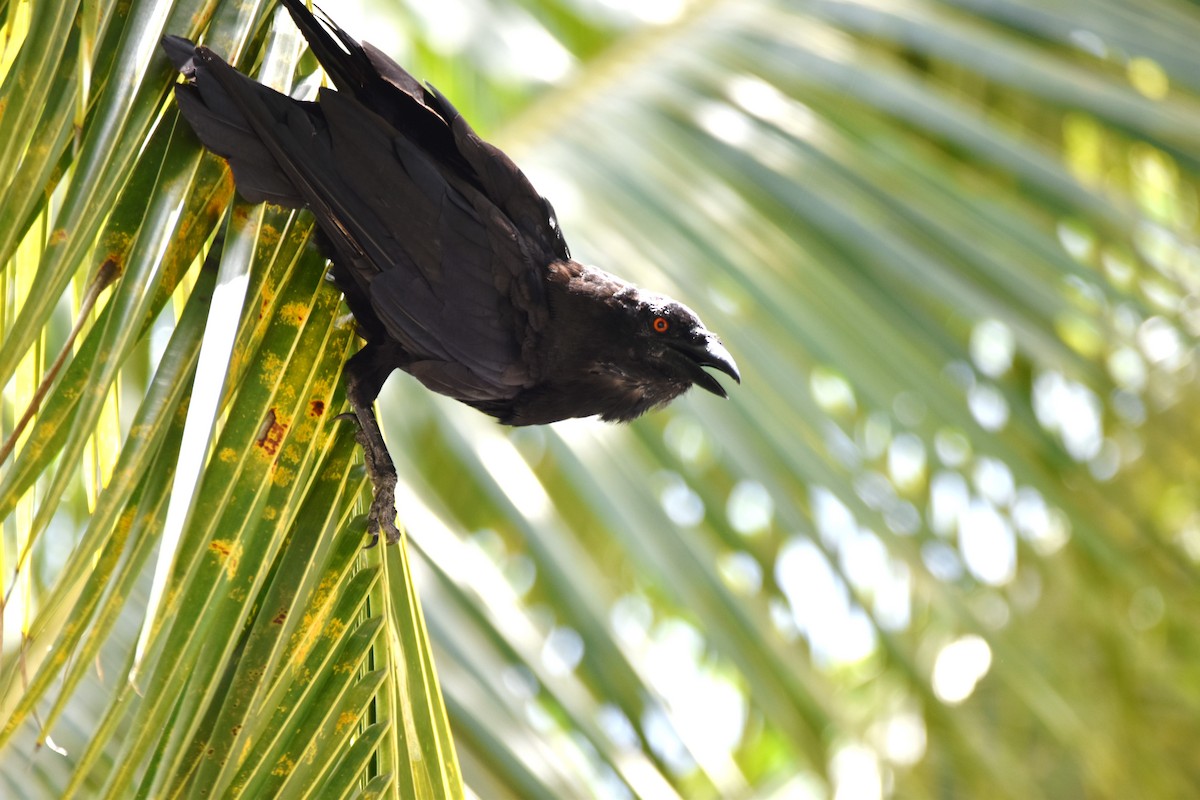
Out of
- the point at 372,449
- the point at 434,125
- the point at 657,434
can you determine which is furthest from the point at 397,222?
the point at 657,434

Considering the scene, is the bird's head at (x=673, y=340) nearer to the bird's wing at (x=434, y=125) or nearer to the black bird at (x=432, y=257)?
the black bird at (x=432, y=257)

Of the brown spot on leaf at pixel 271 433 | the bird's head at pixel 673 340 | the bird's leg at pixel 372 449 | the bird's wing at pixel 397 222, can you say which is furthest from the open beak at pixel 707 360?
the brown spot on leaf at pixel 271 433

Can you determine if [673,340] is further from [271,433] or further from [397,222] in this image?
[271,433]

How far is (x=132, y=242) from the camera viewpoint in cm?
156

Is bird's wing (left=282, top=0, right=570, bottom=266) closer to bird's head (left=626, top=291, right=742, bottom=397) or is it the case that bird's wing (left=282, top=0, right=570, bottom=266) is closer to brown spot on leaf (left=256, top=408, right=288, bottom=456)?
bird's head (left=626, top=291, right=742, bottom=397)

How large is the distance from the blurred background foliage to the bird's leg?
77 mm

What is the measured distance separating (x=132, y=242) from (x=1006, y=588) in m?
2.46

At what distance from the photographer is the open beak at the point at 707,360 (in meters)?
2.36

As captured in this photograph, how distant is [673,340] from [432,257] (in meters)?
0.55

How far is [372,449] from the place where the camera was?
2057 millimetres

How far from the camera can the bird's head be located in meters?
2.41

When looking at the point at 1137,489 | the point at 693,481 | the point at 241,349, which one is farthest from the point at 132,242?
the point at 1137,489

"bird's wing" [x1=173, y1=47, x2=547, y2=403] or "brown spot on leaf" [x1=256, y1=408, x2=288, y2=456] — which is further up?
"bird's wing" [x1=173, y1=47, x2=547, y2=403]

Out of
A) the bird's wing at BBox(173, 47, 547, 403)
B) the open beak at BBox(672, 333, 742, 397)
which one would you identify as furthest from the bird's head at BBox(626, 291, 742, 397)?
the bird's wing at BBox(173, 47, 547, 403)
